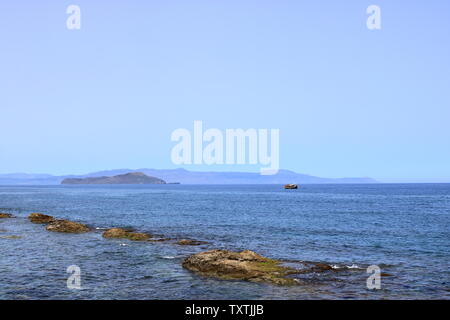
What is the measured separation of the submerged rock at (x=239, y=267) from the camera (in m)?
26.5

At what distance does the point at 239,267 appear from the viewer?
2761 centimetres

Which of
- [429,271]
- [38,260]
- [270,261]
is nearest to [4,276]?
[38,260]

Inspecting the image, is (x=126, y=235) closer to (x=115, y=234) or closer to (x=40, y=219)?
(x=115, y=234)

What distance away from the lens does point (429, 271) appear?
29.0 meters

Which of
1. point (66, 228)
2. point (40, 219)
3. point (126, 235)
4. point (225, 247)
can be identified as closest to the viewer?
point (225, 247)

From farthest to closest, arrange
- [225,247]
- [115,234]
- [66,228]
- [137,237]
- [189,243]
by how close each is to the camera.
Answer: [66,228] < [115,234] < [137,237] < [189,243] < [225,247]
